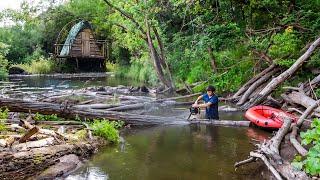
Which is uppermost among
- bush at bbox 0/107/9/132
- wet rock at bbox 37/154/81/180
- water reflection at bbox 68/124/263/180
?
bush at bbox 0/107/9/132

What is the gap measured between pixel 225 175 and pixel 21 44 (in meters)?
43.5

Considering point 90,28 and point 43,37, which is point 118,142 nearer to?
point 90,28

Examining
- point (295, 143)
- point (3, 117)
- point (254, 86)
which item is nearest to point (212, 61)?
point (254, 86)

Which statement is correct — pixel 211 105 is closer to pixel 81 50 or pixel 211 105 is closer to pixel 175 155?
pixel 175 155

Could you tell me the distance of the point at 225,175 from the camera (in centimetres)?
798

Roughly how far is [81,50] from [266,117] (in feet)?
112

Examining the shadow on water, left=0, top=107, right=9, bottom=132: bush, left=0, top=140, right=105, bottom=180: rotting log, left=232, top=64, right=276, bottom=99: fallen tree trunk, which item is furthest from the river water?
left=232, top=64, right=276, bottom=99: fallen tree trunk

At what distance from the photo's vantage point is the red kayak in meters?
12.0

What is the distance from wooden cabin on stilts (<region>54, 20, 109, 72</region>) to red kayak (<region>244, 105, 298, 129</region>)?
3222 cm

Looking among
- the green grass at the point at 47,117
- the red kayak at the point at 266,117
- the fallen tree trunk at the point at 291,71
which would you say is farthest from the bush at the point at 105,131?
the fallen tree trunk at the point at 291,71

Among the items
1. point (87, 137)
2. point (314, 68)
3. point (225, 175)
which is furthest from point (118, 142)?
point (314, 68)

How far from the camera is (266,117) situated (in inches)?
500

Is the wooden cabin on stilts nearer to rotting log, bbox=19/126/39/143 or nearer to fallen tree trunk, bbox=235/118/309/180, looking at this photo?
rotting log, bbox=19/126/39/143

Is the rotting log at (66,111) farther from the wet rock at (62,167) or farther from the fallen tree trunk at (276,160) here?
the fallen tree trunk at (276,160)
